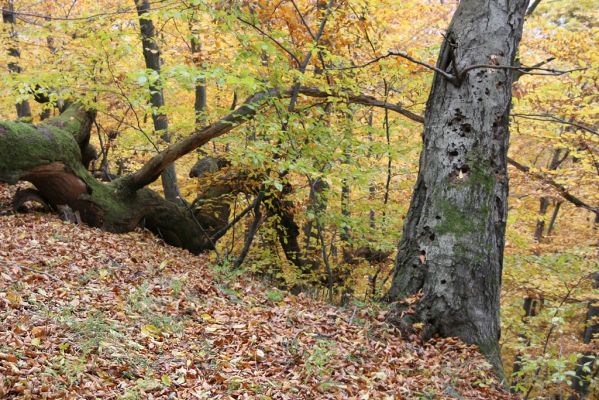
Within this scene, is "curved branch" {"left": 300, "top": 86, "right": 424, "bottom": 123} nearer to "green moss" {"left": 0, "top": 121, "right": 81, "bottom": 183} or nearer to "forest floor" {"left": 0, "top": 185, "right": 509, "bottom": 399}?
"forest floor" {"left": 0, "top": 185, "right": 509, "bottom": 399}

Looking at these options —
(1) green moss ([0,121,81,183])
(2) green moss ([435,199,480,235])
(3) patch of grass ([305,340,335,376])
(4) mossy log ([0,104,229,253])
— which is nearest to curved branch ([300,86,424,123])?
(4) mossy log ([0,104,229,253])

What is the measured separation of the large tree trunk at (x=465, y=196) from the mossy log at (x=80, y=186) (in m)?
5.01

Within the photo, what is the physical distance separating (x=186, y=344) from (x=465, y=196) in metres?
2.86

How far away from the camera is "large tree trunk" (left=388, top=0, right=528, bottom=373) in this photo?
447cm

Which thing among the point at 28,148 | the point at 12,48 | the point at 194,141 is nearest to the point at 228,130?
the point at 194,141

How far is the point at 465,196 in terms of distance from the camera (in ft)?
14.9

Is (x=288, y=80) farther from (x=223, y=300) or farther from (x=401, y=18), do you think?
(x=401, y=18)

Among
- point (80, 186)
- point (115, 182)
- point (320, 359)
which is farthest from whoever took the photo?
point (115, 182)

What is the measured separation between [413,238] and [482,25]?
7.35 ft

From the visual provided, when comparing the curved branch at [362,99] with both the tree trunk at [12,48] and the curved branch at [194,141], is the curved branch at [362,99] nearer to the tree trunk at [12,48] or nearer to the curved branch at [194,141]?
the curved branch at [194,141]

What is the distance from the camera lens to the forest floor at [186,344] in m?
3.03

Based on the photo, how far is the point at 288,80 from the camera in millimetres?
7301

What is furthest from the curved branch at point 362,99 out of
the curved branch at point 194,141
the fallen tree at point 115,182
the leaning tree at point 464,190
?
the leaning tree at point 464,190

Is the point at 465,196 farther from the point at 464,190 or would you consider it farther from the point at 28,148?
the point at 28,148
